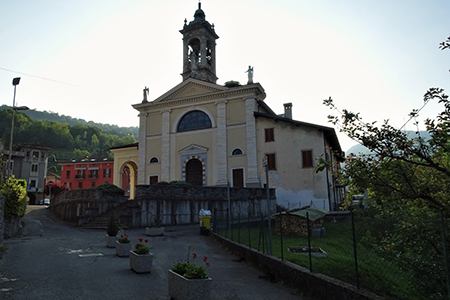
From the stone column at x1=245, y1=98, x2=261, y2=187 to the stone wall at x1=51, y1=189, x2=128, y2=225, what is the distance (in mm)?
11553

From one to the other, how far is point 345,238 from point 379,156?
2000 millimetres

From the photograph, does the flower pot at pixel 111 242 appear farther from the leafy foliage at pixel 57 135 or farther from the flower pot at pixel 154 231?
the leafy foliage at pixel 57 135

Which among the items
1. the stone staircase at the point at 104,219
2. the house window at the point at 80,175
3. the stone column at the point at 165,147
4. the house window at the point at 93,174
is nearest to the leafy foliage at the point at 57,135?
the house window at the point at 80,175

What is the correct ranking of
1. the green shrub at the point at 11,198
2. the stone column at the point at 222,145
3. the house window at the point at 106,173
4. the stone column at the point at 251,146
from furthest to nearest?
1. the house window at the point at 106,173
2. the stone column at the point at 222,145
3. the stone column at the point at 251,146
4. the green shrub at the point at 11,198

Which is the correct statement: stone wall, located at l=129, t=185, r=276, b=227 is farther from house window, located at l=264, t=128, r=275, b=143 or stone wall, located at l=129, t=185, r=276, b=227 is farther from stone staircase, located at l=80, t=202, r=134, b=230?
house window, located at l=264, t=128, r=275, b=143

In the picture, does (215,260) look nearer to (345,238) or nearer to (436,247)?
(345,238)

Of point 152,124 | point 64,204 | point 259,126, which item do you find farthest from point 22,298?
point 152,124

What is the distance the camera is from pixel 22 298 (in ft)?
20.4

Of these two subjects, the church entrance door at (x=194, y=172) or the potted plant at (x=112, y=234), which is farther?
the church entrance door at (x=194, y=172)

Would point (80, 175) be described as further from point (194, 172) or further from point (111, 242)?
point (111, 242)

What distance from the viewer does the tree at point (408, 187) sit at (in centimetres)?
530

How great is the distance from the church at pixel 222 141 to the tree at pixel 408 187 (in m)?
22.6

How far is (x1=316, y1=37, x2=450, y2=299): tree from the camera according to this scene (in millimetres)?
5305

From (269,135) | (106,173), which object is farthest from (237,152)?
(106,173)
